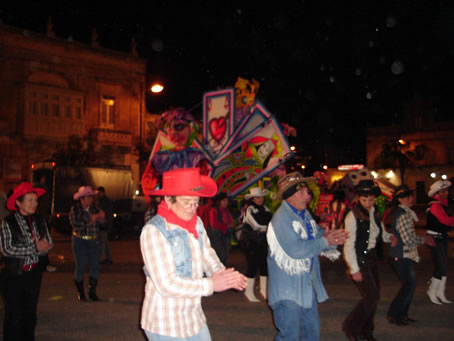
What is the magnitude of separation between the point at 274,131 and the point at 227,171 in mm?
1628

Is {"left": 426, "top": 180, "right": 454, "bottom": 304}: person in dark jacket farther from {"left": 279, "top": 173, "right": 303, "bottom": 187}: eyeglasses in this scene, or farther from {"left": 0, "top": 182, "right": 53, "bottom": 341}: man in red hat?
{"left": 0, "top": 182, "right": 53, "bottom": 341}: man in red hat

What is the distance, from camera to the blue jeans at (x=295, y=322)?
14.1ft

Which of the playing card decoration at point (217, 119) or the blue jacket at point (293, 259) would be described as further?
the playing card decoration at point (217, 119)

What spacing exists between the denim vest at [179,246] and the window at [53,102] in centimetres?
2993

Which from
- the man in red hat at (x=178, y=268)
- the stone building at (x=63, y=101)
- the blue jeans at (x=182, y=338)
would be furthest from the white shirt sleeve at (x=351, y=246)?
the stone building at (x=63, y=101)

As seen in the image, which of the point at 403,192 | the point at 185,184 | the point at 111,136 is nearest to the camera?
the point at 185,184

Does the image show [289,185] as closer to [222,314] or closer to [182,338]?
[182,338]

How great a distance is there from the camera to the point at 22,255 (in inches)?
206

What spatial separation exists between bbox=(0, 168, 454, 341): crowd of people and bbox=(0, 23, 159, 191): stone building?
2152 cm

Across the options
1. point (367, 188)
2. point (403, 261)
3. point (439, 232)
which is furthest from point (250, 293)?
point (367, 188)

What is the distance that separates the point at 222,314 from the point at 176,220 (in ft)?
15.0

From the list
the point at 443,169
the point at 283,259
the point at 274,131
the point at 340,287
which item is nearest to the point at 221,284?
the point at 283,259

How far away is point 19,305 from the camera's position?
518 centimetres

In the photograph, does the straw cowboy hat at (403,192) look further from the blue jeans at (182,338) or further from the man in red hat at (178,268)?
the blue jeans at (182,338)
